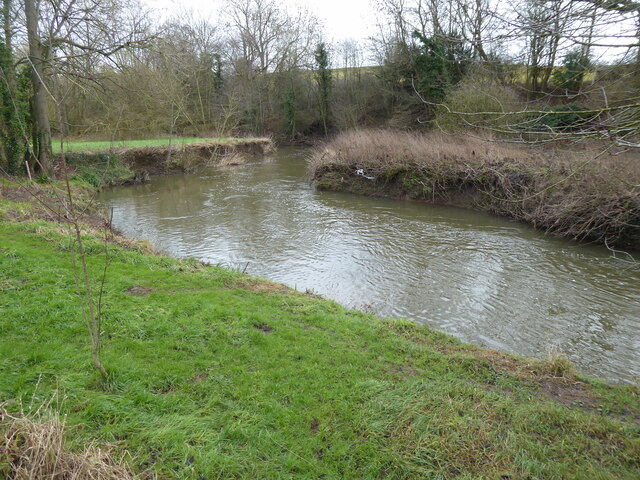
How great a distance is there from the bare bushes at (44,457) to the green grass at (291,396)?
272mm

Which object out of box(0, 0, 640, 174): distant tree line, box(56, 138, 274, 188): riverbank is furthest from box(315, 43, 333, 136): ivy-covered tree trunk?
box(56, 138, 274, 188): riverbank

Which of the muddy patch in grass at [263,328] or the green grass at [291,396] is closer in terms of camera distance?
the green grass at [291,396]

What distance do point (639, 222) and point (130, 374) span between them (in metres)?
12.7

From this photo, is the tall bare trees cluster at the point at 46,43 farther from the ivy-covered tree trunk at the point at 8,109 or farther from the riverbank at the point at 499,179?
the riverbank at the point at 499,179

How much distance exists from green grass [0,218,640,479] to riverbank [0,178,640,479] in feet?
0.05

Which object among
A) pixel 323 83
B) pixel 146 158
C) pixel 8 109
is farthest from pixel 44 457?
pixel 323 83

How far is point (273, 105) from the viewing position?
44.5m

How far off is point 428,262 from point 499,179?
6.71 m

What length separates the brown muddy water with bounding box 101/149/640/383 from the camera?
6.99 m

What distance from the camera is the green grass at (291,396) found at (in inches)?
125

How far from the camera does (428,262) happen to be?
10.5 meters

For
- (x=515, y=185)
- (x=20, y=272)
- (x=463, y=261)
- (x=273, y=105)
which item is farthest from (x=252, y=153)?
(x=20, y=272)

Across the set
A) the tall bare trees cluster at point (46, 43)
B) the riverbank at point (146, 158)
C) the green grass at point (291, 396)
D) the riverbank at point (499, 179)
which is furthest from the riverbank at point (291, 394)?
the riverbank at point (146, 158)

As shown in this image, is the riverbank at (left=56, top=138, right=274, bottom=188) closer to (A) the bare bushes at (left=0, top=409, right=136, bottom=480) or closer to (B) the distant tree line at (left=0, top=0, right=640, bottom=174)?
(B) the distant tree line at (left=0, top=0, right=640, bottom=174)
